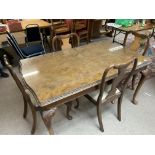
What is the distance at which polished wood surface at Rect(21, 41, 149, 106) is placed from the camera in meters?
1.48

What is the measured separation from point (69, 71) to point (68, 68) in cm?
7

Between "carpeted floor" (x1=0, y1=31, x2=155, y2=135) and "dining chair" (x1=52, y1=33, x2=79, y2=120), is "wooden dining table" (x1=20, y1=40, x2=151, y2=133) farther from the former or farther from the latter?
"carpeted floor" (x1=0, y1=31, x2=155, y2=135)

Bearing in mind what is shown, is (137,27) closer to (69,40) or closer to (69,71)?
(69,40)

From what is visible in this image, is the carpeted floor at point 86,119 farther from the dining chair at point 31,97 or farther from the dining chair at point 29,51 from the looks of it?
the dining chair at point 29,51

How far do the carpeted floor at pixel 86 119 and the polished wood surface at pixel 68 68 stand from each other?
714 millimetres

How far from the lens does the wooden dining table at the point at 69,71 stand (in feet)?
4.74

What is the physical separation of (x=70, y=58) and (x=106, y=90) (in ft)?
1.96

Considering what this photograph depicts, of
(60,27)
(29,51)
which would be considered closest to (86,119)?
(29,51)

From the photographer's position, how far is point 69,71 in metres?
1.73

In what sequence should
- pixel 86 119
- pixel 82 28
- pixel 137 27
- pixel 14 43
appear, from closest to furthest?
pixel 86 119 < pixel 14 43 < pixel 137 27 < pixel 82 28

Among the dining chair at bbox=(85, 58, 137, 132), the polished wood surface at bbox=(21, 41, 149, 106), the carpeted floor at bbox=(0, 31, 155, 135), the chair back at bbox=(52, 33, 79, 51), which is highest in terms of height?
the chair back at bbox=(52, 33, 79, 51)

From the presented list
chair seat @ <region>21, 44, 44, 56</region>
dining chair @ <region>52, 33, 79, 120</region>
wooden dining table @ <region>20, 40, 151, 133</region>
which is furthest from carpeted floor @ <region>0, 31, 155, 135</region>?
chair seat @ <region>21, 44, 44, 56</region>

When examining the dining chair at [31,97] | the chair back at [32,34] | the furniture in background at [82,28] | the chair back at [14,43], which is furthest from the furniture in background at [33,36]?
the dining chair at [31,97]
